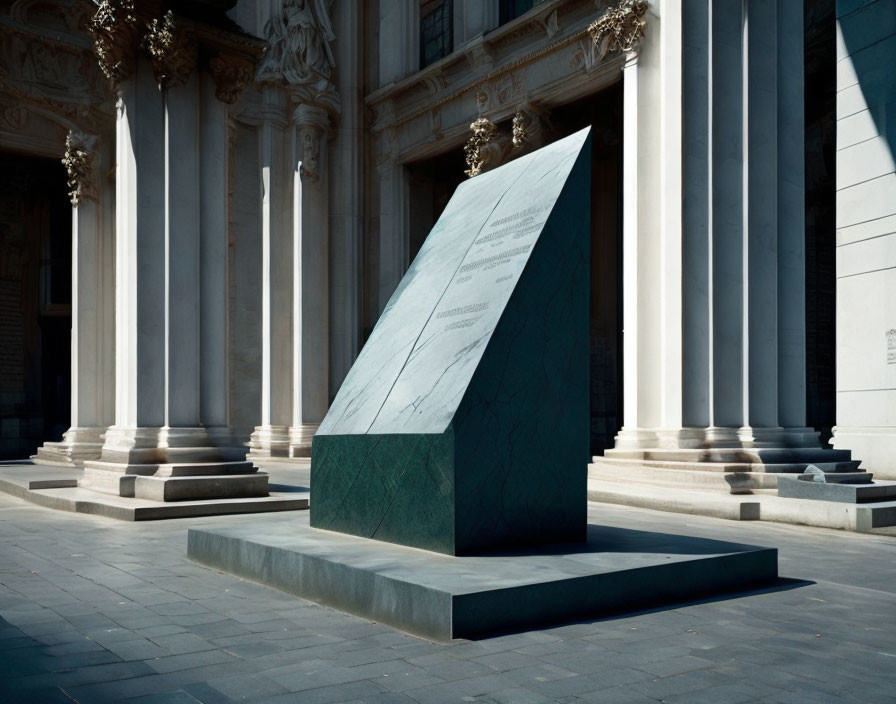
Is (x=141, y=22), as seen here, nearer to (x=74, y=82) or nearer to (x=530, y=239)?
(x=530, y=239)

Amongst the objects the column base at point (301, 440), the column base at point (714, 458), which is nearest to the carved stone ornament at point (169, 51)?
the column base at point (714, 458)

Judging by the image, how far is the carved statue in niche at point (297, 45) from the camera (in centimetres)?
2130

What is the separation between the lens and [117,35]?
11227 mm

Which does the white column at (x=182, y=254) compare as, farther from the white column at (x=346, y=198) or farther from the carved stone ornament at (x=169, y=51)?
the white column at (x=346, y=198)

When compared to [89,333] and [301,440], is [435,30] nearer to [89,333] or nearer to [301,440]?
[301,440]

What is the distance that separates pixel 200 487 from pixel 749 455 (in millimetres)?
7119

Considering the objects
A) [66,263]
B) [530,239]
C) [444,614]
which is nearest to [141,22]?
[530,239]

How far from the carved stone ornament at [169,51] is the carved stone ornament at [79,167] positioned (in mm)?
7077

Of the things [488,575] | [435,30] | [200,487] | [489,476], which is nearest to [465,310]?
[489,476]

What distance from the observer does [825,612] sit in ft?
16.2

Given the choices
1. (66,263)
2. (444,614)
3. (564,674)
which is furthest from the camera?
(66,263)

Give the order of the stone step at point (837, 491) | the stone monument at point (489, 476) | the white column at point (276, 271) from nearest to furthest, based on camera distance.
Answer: the stone monument at point (489, 476), the stone step at point (837, 491), the white column at point (276, 271)

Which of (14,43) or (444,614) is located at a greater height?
(14,43)

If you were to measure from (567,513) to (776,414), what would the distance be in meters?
8.05
